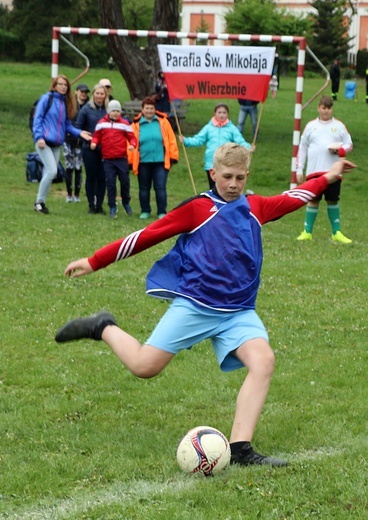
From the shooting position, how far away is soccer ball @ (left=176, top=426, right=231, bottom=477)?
5.46 meters

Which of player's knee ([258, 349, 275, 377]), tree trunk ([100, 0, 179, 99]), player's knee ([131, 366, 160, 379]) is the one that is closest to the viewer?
player's knee ([258, 349, 275, 377])

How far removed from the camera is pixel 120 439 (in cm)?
619

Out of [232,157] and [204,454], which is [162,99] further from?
[204,454]

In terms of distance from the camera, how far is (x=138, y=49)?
26547 millimetres

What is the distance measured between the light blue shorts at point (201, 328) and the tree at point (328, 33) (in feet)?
205

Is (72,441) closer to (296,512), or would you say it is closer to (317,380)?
(296,512)

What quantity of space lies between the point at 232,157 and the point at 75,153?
12376mm

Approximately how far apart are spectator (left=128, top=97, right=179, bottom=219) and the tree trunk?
33.4 ft

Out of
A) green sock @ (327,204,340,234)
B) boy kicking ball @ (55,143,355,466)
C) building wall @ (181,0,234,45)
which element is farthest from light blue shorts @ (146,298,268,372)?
building wall @ (181,0,234,45)

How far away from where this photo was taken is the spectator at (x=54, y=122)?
51.3 feet

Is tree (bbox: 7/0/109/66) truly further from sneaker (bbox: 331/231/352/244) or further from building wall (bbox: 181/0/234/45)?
sneaker (bbox: 331/231/352/244)

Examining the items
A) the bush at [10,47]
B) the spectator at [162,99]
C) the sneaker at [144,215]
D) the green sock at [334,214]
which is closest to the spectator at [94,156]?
the sneaker at [144,215]

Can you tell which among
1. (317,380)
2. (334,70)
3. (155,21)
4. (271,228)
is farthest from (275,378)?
(334,70)

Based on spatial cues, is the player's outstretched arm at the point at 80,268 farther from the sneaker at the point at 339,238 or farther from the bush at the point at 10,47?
the bush at the point at 10,47
